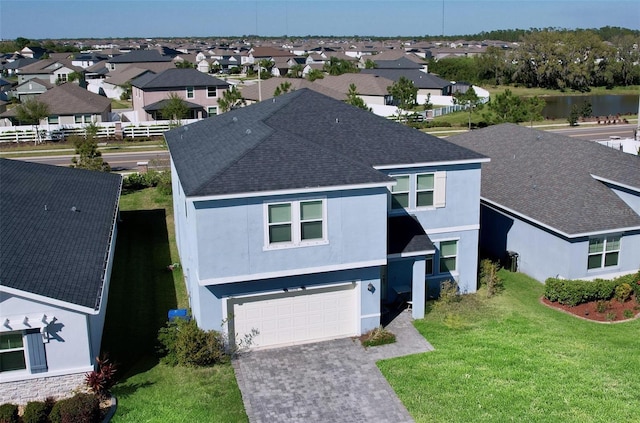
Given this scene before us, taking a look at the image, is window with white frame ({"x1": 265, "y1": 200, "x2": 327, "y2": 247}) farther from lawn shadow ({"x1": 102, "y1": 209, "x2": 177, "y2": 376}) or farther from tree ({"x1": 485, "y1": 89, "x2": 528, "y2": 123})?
tree ({"x1": 485, "y1": 89, "x2": 528, "y2": 123})

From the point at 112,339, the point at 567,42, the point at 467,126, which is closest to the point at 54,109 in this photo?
the point at 467,126

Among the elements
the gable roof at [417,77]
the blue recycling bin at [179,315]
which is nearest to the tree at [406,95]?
the gable roof at [417,77]

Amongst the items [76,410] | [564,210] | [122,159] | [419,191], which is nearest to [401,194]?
[419,191]

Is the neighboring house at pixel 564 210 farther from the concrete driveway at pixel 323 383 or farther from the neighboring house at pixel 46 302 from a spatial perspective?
the neighboring house at pixel 46 302

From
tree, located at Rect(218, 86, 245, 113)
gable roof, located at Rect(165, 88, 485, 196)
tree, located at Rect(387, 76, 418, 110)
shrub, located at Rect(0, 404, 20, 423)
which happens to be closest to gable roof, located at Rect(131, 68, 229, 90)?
tree, located at Rect(218, 86, 245, 113)

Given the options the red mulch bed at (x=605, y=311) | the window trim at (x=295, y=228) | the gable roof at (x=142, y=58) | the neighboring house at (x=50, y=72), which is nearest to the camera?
the window trim at (x=295, y=228)

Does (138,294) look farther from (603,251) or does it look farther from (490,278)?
(603,251)

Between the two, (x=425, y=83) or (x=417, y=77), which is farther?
(x=417, y=77)
